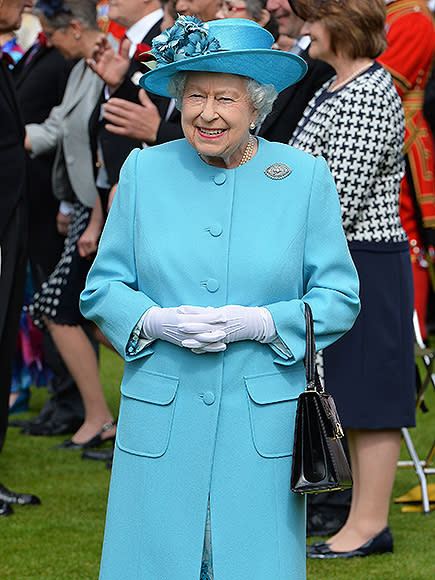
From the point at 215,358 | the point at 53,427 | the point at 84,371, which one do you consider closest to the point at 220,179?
the point at 215,358

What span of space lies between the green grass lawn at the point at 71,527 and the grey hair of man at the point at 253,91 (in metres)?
2.06

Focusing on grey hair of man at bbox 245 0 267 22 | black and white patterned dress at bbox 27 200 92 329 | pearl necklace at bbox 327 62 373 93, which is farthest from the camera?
black and white patterned dress at bbox 27 200 92 329

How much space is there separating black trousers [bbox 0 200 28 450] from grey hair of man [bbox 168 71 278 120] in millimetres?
2480

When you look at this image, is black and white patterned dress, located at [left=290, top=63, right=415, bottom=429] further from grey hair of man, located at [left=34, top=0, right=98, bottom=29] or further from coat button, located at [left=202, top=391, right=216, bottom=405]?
grey hair of man, located at [left=34, top=0, right=98, bottom=29]

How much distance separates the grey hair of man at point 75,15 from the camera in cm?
668

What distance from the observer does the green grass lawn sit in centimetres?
445

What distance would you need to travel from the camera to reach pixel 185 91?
2959 millimetres

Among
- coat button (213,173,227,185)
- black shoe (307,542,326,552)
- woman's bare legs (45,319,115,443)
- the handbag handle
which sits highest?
coat button (213,173,227,185)

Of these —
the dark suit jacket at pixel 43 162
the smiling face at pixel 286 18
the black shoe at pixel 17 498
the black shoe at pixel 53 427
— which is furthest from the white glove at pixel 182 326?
the dark suit jacket at pixel 43 162

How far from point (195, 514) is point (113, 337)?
1.62ft

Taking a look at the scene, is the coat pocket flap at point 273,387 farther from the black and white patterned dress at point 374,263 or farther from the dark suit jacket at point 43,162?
the dark suit jacket at point 43,162

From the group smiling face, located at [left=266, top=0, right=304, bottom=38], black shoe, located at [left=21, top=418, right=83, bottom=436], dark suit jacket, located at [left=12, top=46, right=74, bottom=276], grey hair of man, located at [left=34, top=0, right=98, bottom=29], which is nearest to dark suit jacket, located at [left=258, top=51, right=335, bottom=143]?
smiling face, located at [left=266, top=0, right=304, bottom=38]

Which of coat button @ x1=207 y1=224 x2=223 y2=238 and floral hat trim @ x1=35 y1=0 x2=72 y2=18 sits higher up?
coat button @ x1=207 y1=224 x2=223 y2=238

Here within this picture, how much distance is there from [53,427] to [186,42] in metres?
4.59
